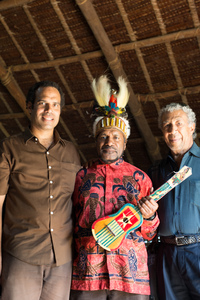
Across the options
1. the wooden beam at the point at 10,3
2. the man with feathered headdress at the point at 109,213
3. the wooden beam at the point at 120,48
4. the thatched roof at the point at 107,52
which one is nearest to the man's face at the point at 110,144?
the man with feathered headdress at the point at 109,213

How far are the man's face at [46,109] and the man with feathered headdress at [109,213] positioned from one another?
41 cm

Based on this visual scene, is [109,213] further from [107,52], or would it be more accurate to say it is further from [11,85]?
[11,85]

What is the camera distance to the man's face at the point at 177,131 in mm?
2896

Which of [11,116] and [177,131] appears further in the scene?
[11,116]

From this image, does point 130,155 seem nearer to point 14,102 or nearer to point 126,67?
point 126,67

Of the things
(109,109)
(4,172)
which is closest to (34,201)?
(4,172)

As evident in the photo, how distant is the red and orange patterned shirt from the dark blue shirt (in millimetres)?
189

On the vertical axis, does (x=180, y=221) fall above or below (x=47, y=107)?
below

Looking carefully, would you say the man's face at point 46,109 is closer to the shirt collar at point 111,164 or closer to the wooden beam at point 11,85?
the shirt collar at point 111,164

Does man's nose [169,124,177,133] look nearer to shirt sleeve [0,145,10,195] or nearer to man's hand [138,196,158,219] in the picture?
man's hand [138,196,158,219]

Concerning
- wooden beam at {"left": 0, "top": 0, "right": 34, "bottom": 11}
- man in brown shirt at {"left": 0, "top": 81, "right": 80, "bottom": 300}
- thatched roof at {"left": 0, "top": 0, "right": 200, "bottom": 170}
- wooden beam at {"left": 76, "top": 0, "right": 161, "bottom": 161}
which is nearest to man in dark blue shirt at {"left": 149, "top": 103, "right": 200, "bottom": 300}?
man in brown shirt at {"left": 0, "top": 81, "right": 80, "bottom": 300}

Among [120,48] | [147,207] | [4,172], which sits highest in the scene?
[120,48]

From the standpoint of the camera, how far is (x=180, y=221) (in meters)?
2.69

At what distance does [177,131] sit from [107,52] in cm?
181
